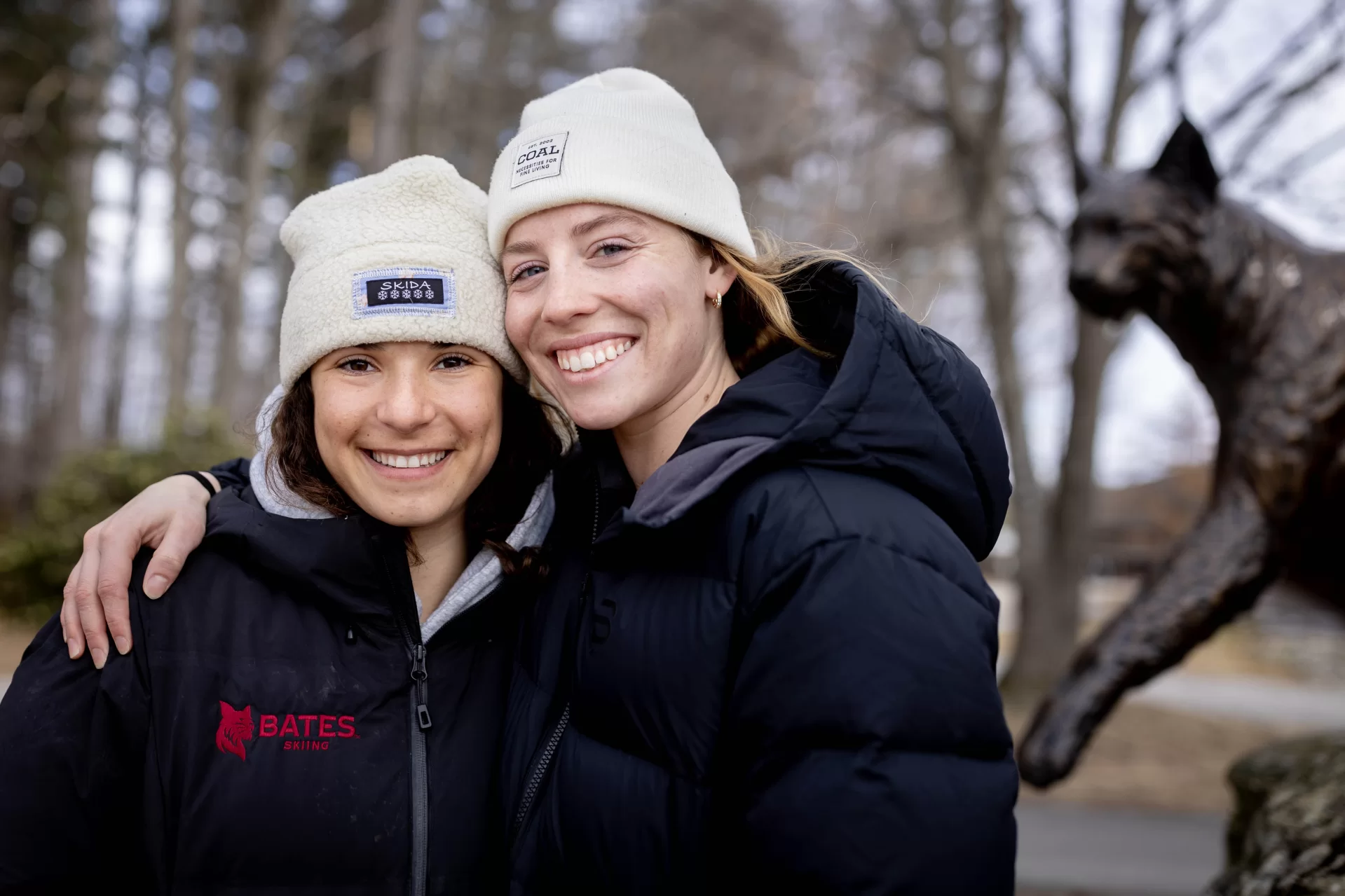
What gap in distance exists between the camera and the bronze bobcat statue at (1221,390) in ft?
14.0

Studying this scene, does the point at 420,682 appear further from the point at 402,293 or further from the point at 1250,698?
the point at 1250,698

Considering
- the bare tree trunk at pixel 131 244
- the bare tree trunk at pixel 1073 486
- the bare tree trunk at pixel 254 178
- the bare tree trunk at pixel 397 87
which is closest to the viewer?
the bare tree trunk at pixel 397 87

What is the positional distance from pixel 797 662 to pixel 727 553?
242 millimetres

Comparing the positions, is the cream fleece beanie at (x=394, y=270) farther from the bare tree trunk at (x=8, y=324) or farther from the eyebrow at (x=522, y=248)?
the bare tree trunk at (x=8, y=324)

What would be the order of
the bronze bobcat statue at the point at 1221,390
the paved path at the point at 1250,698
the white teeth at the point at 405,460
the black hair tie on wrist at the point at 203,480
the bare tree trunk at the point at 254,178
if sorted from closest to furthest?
1. the white teeth at the point at 405,460
2. the black hair tie on wrist at the point at 203,480
3. the bronze bobcat statue at the point at 1221,390
4. the paved path at the point at 1250,698
5. the bare tree trunk at the point at 254,178

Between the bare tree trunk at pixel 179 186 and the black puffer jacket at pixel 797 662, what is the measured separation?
1276 centimetres

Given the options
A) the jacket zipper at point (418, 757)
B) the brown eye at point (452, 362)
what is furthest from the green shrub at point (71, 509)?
the jacket zipper at point (418, 757)

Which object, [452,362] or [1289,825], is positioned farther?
[1289,825]

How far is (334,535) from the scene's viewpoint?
214 cm

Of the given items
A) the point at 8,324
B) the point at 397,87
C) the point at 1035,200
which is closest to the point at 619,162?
the point at 397,87

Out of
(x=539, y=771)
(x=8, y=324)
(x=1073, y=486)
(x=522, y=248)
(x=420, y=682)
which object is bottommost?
(x=539, y=771)

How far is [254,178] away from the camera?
15.4 m

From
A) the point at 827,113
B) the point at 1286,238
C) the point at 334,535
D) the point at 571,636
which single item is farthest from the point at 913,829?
the point at 827,113

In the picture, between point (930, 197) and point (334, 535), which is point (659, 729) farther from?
point (930, 197)
